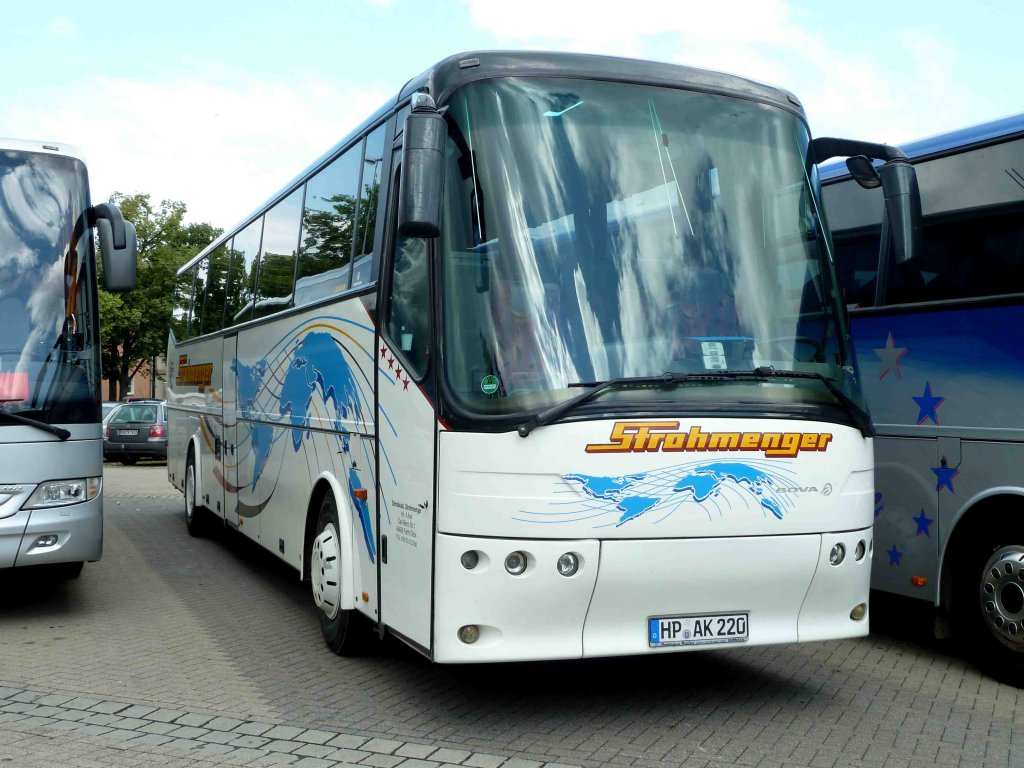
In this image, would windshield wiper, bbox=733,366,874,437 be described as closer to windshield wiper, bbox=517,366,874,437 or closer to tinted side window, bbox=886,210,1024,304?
windshield wiper, bbox=517,366,874,437

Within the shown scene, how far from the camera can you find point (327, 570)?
760 cm

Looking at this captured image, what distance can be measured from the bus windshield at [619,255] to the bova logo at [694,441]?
0.14m

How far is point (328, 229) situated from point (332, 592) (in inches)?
107

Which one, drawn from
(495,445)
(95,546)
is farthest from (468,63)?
(95,546)

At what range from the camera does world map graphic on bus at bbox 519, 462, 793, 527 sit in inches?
220

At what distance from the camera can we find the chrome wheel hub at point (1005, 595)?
6.96 metres

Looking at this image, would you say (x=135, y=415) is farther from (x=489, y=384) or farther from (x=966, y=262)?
(x=489, y=384)

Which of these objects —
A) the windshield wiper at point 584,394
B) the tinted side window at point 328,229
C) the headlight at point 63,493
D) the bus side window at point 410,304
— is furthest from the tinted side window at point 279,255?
the windshield wiper at point 584,394

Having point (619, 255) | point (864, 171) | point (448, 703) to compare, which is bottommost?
point (448, 703)

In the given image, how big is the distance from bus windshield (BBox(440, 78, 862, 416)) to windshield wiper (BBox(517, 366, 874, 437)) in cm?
4

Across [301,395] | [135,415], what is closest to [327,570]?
[301,395]

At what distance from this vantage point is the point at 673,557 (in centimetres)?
573

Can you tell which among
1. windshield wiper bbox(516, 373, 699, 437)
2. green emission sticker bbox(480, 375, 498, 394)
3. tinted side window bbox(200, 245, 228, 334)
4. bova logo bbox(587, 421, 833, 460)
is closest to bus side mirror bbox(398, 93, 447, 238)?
green emission sticker bbox(480, 375, 498, 394)

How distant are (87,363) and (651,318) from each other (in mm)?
4993
